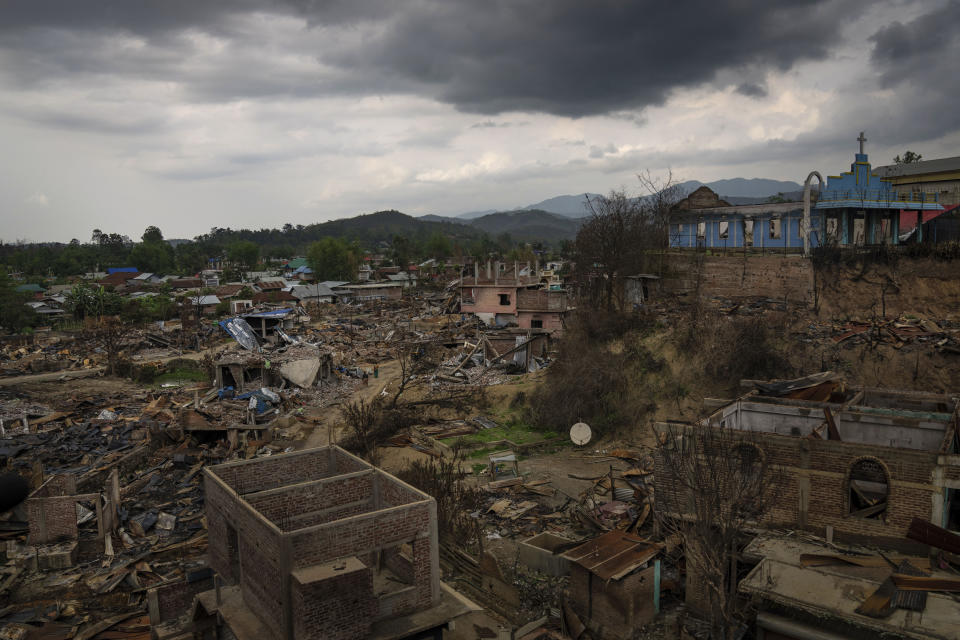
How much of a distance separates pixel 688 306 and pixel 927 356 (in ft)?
26.7

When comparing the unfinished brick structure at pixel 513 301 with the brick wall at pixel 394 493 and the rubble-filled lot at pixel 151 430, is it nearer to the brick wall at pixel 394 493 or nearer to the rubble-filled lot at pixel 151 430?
the rubble-filled lot at pixel 151 430

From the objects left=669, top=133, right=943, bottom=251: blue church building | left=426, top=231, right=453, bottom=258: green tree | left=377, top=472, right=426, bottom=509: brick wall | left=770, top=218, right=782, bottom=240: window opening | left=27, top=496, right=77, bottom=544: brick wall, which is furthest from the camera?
left=426, top=231, right=453, bottom=258: green tree

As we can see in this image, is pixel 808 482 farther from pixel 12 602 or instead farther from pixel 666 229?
pixel 666 229

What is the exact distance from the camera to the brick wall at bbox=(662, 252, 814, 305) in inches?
908

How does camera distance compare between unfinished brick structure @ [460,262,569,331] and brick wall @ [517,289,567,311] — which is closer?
brick wall @ [517,289,567,311]

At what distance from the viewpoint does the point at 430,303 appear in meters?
51.7

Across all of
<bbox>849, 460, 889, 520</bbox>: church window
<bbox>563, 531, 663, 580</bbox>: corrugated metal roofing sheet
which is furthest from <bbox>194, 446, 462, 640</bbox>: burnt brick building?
<bbox>849, 460, 889, 520</bbox>: church window

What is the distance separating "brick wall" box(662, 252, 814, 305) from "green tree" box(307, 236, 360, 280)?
53734 mm

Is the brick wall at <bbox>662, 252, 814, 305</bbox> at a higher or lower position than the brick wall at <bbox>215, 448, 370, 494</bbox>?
higher

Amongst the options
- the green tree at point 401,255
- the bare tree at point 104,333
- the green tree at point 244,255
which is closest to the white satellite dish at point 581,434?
the bare tree at point 104,333

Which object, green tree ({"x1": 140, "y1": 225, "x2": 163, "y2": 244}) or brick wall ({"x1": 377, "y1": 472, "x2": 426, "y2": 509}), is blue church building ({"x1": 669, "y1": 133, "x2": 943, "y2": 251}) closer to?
brick wall ({"x1": 377, "y1": 472, "x2": 426, "y2": 509})

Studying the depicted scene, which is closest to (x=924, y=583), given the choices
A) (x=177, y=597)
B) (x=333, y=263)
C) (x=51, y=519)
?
(x=177, y=597)

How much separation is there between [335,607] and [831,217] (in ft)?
81.4

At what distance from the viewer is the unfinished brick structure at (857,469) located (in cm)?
934
